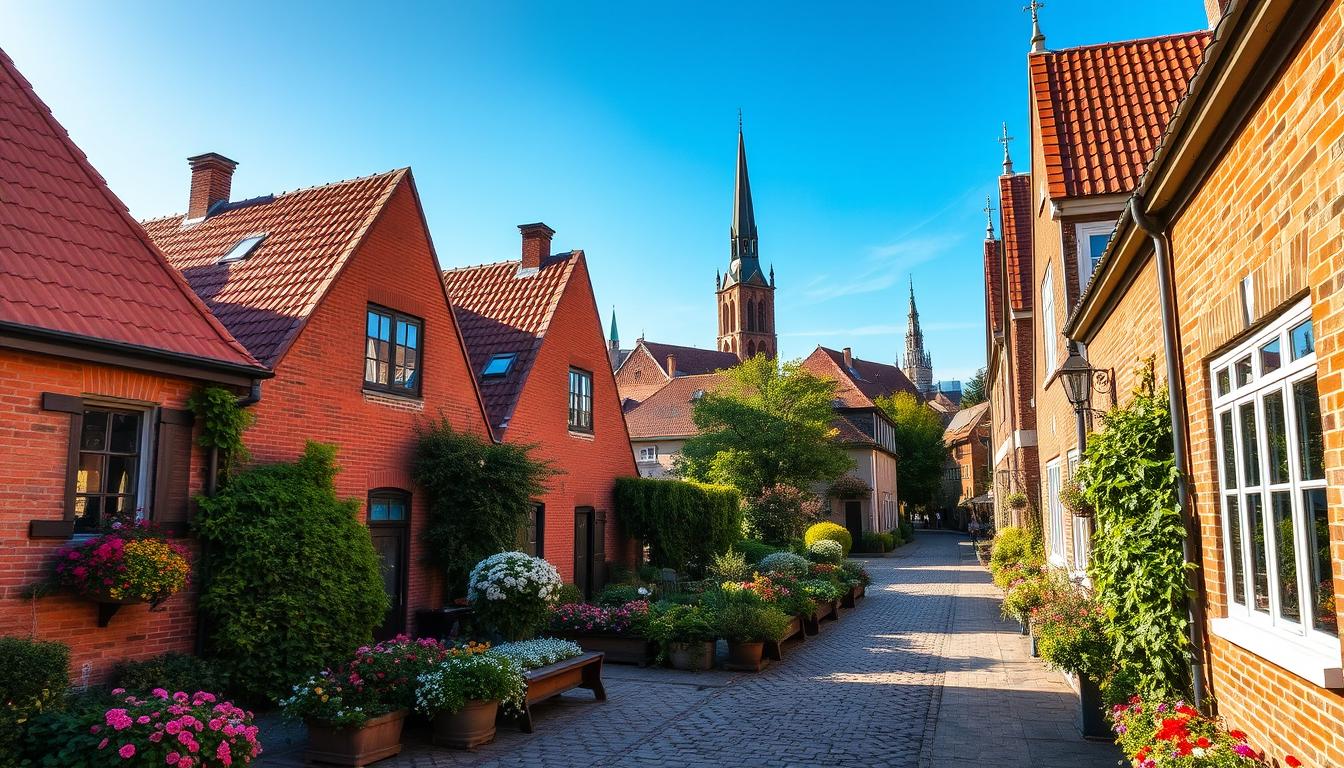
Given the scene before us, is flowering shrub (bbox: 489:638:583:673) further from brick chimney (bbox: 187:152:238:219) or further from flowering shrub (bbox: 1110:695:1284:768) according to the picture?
brick chimney (bbox: 187:152:238:219)

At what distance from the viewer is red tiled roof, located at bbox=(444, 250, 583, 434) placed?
1697 cm

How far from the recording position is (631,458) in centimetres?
2189

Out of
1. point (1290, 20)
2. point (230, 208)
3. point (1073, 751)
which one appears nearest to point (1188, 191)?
point (1290, 20)

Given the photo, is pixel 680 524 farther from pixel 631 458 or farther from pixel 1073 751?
pixel 1073 751

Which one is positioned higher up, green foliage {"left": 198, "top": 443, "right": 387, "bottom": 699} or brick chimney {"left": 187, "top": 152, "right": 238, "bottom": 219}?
brick chimney {"left": 187, "top": 152, "right": 238, "bottom": 219}

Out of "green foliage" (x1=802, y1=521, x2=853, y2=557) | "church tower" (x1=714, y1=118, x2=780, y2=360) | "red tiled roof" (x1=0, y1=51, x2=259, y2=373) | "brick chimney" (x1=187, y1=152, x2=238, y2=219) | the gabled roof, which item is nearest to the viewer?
"red tiled roof" (x1=0, y1=51, x2=259, y2=373)

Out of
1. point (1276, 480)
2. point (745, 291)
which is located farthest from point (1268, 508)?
point (745, 291)

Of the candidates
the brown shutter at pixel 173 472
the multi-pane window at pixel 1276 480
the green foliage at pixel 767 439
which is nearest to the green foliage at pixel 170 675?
the brown shutter at pixel 173 472

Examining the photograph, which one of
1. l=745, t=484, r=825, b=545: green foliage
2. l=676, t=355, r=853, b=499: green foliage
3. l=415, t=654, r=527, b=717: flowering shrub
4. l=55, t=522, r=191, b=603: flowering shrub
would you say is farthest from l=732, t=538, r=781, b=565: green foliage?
l=55, t=522, r=191, b=603: flowering shrub

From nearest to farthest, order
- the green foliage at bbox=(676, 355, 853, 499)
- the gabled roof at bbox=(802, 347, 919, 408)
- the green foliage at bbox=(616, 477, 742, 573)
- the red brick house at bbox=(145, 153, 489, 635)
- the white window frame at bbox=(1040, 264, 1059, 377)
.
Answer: the red brick house at bbox=(145, 153, 489, 635) → the white window frame at bbox=(1040, 264, 1059, 377) → the green foliage at bbox=(616, 477, 742, 573) → the green foliage at bbox=(676, 355, 853, 499) → the gabled roof at bbox=(802, 347, 919, 408)

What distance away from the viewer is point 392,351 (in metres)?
13.3

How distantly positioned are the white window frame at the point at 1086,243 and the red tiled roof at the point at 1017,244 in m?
5.63

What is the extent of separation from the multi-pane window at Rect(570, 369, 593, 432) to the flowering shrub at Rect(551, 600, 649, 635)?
5.95m

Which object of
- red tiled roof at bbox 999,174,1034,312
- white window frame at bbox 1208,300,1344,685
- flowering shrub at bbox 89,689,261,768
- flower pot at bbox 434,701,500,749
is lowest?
flower pot at bbox 434,701,500,749
